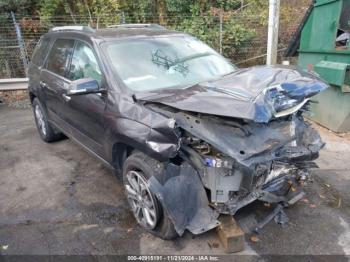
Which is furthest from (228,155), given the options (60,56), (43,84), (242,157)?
(43,84)

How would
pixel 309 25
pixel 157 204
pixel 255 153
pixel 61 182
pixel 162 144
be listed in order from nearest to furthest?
pixel 255 153, pixel 162 144, pixel 157 204, pixel 61 182, pixel 309 25

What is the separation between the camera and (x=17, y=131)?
619cm

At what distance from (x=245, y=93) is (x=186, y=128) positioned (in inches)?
22.6

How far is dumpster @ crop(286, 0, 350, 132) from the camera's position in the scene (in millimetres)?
4887

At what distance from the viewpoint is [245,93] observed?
2498mm

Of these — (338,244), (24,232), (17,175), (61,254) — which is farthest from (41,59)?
(338,244)

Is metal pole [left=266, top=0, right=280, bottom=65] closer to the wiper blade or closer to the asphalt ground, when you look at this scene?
the asphalt ground

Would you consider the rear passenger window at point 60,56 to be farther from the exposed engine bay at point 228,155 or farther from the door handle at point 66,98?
the exposed engine bay at point 228,155

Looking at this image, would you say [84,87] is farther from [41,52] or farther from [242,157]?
[41,52]

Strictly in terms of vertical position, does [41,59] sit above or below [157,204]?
above

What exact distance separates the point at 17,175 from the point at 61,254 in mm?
1977

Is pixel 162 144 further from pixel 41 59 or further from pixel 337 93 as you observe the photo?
pixel 337 93

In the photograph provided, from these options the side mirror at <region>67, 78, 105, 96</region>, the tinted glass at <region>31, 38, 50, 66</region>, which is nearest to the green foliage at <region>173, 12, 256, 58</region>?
the tinted glass at <region>31, 38, 50, 66</region>

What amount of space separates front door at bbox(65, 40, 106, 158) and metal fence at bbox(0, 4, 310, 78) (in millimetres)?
5980
